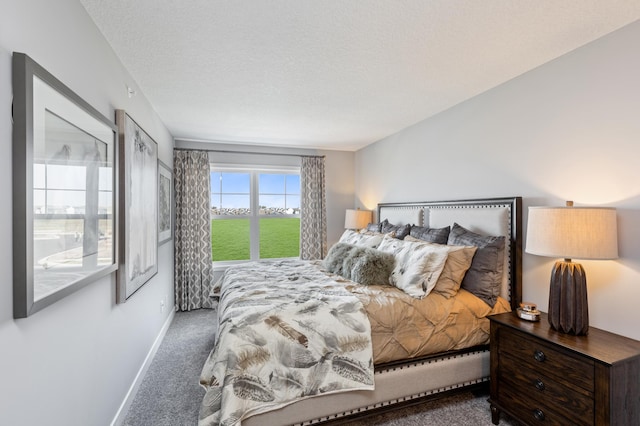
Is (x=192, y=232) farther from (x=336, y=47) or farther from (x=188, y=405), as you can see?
(x=336, y=47)

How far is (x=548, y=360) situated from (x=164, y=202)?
12.3 feet

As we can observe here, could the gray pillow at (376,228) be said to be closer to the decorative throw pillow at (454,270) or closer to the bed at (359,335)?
the bed at (359,335)

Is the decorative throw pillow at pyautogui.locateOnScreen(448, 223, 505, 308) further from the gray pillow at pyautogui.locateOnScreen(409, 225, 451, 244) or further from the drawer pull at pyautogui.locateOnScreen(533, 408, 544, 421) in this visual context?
the drawer pull at pyautogui.locateOnScreen(533, 408, 544, 421)

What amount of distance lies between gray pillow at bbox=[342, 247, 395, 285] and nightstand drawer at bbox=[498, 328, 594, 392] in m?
0.91

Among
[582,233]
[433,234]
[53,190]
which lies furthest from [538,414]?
[53,190]

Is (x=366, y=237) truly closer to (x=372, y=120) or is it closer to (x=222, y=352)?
(x=372, y=120)

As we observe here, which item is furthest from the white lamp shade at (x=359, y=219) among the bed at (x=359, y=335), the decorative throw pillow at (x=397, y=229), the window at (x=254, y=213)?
the bed at (x=359, y=335)

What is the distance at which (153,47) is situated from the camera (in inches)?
78.4

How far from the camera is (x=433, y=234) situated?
2.89 meters

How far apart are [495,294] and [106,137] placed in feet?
9.51

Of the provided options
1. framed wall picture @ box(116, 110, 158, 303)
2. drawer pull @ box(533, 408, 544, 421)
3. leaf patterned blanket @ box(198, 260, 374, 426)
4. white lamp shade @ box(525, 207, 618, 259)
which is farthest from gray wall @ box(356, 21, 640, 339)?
framed wall picture @ box(116, 110, 158, 303)

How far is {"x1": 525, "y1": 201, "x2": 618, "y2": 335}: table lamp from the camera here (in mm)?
1680

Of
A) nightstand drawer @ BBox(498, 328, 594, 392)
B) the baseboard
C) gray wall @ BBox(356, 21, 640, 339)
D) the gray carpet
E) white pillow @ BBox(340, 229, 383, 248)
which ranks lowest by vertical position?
the gray carpet

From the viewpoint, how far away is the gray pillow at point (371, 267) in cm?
255
